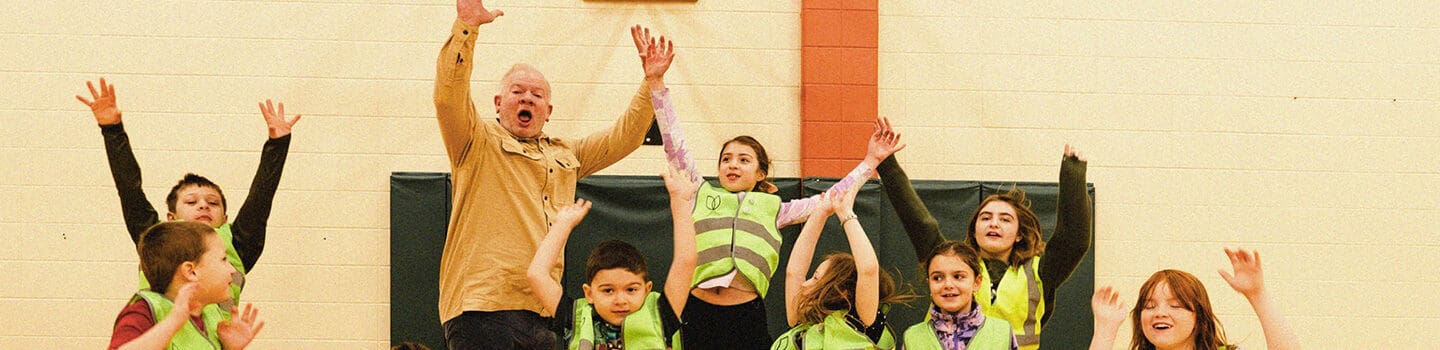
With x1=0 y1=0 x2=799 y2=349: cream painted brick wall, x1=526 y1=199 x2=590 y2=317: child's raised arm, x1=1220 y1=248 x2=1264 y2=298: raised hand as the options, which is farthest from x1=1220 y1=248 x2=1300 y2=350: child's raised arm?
x1=0 y1=0 x2=799 y2=349: cream painted brick wall

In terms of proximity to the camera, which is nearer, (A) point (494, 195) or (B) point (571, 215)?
(B) point (571, 215)

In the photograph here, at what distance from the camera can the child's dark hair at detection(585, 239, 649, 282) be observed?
15.1 ft

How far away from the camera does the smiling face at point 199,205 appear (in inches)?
206

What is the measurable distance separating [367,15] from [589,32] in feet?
3.95

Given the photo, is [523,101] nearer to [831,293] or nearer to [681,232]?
[681,232]

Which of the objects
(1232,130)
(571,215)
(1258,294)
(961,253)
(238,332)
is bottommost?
(238,332)

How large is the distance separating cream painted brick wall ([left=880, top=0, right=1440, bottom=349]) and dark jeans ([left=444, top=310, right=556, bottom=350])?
3753 mm

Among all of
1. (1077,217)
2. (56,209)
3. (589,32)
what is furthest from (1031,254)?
(56,209)

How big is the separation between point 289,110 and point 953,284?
14.2 ft

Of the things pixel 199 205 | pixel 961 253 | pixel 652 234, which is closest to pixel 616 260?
pixel 961 253

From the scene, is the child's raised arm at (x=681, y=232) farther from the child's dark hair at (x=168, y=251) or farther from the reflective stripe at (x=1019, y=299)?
the child's dark hair at (x=168, y=251)

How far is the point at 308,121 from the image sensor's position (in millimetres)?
7434

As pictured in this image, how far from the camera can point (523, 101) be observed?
4781 mm

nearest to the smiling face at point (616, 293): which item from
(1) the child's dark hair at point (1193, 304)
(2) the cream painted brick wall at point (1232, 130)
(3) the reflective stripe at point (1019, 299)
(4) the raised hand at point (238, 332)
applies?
(4) the raised hand at point (238, 332)
